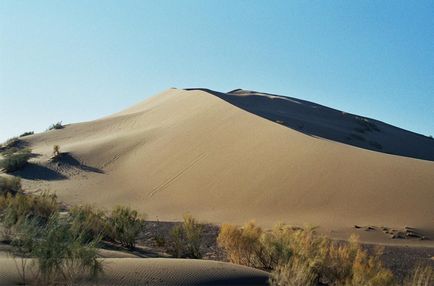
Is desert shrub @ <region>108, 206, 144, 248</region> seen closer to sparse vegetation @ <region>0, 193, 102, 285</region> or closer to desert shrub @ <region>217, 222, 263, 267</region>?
desert shrub @ <region>217, 222, 263, 267</region>

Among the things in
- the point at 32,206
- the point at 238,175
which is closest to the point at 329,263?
the point at 32,206

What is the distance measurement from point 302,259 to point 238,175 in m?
16.2

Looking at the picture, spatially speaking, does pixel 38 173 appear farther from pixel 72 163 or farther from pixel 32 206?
pixel 32 206

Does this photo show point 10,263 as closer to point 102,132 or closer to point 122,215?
point 122,215

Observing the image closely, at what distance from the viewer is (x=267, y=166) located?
85.5ft

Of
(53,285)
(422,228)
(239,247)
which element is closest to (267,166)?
(422,228)

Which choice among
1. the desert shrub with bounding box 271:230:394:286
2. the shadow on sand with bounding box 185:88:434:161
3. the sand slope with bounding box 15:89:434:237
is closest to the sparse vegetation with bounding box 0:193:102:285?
the desert shrub with bounding box 271:230:394:286

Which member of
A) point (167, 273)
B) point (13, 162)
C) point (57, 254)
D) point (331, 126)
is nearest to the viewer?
point (57, 254)

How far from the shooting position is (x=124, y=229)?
1334 cm

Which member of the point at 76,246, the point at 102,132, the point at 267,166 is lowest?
the point at 76,246

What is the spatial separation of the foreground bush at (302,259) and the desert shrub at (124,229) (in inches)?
107

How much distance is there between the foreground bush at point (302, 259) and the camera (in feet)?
26.9

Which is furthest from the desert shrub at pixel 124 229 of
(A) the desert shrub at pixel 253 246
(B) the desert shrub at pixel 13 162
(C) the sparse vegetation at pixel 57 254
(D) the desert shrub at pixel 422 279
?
(B) the desert shrub at pixel 13 162

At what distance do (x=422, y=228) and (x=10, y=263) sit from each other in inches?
574
